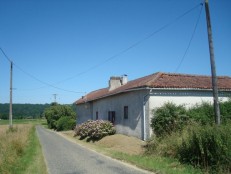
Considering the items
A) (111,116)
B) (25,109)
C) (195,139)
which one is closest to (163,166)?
(195,139)

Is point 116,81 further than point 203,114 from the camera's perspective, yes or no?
Yes

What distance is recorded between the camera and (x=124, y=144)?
19484 mm

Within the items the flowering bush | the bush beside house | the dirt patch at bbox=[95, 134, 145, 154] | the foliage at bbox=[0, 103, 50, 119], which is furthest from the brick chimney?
the foliage at bbox=[0, 103, 50, 119]

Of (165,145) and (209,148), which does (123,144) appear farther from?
(209,148)

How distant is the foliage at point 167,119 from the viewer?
57.1 feet

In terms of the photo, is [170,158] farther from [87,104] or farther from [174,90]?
[87,104]

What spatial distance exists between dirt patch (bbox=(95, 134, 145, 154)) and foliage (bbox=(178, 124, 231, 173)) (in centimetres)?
476

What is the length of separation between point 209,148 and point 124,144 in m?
9.17

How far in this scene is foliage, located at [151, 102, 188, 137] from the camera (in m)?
17.4

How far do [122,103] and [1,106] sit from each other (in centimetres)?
16122

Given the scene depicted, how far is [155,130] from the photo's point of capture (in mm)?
18484

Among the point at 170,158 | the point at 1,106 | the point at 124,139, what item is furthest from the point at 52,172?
the point at 1,106

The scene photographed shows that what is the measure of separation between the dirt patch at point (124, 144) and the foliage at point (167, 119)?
1494mm

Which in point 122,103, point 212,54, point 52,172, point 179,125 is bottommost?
point 52,172
